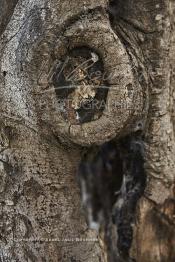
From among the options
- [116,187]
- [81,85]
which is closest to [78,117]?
[81,85]

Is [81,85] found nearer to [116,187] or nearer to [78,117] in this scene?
[78,117]

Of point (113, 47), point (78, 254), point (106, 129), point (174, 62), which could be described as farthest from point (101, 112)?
point (78, 254)

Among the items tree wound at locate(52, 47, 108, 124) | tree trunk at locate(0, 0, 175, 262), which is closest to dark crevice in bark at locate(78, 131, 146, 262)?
tree trunk at locate(0, 0, 175, 262)

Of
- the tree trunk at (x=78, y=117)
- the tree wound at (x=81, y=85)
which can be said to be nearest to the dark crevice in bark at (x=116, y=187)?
the tree trunk at (x=78, y=117)

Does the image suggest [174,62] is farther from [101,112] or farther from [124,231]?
[124,231]

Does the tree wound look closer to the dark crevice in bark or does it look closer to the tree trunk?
the tree trunk

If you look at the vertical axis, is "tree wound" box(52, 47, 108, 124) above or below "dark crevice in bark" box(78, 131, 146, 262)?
above

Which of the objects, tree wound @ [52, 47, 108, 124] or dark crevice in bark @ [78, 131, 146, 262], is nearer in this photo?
tree wound @ [52, 47, 108, 124]
